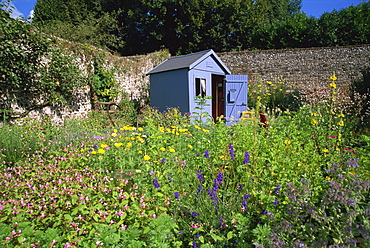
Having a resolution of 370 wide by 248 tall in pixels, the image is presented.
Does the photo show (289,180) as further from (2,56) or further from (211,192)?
(2,56)

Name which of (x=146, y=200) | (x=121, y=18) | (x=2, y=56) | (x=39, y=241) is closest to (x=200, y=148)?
(x=146, y=200)

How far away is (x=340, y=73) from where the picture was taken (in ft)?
41.8

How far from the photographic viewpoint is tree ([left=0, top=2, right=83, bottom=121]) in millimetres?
5750

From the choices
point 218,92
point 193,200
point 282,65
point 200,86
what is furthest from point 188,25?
point 193,200

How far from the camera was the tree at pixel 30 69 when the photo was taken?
18.9 feet

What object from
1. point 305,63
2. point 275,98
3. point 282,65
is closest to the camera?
Result: point 275,98

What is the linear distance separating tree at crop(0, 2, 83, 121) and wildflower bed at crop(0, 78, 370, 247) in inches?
168

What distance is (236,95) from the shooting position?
8.97 metres

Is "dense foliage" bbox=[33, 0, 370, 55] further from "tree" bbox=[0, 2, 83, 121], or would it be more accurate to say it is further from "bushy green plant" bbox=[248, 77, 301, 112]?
"tree" bbox=[0, 2, 83, 121]

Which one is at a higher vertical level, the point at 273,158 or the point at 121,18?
the point at 121,18

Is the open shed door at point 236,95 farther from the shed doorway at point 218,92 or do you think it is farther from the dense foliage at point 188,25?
the dense foliage at point 188,25

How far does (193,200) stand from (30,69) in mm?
6264

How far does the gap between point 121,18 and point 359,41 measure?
1870cm

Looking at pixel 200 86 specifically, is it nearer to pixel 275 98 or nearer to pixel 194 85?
pixel 194 85
